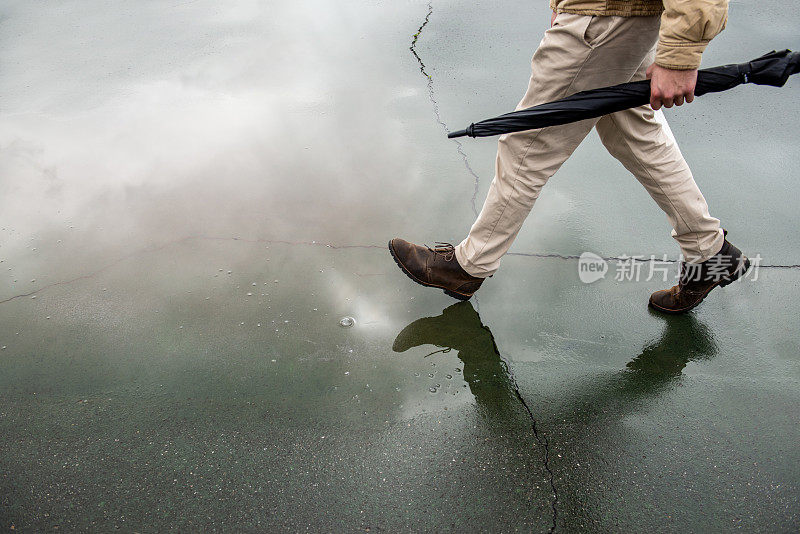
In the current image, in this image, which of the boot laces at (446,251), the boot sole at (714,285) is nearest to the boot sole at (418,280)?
the boot laces at (446,251)

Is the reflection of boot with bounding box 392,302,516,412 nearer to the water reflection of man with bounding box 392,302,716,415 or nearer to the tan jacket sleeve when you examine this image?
the water reflection of man with bounding box 392,302,716,415

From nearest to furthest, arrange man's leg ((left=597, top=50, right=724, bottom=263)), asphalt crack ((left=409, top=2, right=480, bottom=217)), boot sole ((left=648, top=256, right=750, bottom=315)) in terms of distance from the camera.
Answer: man's leg ((left=597, top=50, right=724, bottom=263)) → boot sole ((left=648, top=256, right=750, bottom=315)) → asphalt crack ((left=409, top=2, right=480, bottom=217))

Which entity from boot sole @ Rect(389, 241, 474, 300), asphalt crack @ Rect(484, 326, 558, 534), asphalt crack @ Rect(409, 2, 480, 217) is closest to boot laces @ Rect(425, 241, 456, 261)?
boot sole @ Rect(389, 241, 474, 300)

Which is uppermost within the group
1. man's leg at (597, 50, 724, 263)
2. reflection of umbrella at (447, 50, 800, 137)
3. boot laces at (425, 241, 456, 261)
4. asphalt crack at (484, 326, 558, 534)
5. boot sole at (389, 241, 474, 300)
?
reflection of umbrella at (447, 50, 800, 137)

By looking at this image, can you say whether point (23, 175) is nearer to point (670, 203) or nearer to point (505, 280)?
point (505, 280)

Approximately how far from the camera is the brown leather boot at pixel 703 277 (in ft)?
6.72

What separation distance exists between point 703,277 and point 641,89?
2.65ft

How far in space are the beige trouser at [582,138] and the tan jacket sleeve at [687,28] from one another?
4.9 inches

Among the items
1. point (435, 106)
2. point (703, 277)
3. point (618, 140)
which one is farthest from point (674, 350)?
point (435, 106)

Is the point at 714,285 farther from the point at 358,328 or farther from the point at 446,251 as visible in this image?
the point at 358,328

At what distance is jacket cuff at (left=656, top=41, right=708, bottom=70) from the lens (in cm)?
148

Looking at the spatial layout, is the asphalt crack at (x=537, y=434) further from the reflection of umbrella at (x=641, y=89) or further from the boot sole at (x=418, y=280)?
the reflection of umbrella at (x=641, y=89)

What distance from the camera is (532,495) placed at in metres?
1.58

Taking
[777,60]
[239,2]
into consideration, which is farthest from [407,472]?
[239,2]
